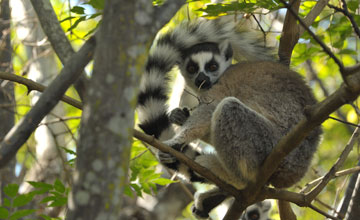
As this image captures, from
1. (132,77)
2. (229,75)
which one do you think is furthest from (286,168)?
(132,77)

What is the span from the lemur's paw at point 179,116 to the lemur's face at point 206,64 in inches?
33.2

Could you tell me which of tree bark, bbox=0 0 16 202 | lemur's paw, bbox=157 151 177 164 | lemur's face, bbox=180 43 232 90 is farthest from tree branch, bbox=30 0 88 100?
lemur's face, bbox=180 43 232 90

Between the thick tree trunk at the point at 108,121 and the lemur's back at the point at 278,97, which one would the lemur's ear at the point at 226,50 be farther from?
the thick tree trunk at the point at 108,121

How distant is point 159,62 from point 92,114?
3.01m

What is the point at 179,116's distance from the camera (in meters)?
5.34

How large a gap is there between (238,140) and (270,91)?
3.24 feet

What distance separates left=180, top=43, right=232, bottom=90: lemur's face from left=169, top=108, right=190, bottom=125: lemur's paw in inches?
33.2

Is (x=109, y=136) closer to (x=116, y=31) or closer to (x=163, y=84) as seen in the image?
(x=116, y=31)

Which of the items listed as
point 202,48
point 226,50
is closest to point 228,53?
point 226,50

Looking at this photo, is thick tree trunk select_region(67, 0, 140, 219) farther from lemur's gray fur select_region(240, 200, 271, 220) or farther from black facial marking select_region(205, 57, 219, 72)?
lemur's gray fur select_region(240, 200, 271, 220)

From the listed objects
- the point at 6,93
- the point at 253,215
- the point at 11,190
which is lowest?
the point at 253,215

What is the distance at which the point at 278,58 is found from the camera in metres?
5.97

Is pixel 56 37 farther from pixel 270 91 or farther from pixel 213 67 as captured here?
pixel 213 67

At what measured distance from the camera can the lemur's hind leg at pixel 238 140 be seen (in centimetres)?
475
